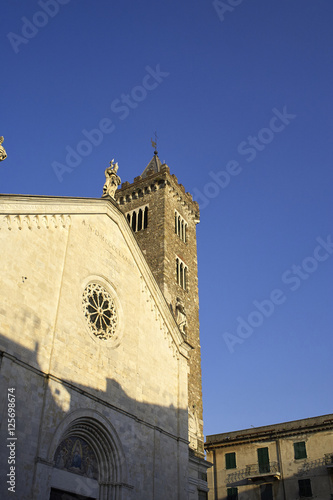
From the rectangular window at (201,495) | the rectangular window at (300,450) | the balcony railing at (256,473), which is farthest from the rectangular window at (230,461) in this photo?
the rectangular window at (201,495)

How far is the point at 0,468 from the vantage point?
12.4 meters

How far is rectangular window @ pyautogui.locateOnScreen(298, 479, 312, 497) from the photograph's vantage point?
29156mm

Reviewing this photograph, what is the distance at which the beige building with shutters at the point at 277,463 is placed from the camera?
29.4 metres

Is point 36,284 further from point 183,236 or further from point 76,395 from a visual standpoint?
point 183,236

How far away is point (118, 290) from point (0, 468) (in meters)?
9.06

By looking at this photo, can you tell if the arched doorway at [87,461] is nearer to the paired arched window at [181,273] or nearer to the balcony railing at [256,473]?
the paired arched window at [181,273]

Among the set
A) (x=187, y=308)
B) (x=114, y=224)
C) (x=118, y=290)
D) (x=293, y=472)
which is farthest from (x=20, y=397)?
(x=293, y=472)

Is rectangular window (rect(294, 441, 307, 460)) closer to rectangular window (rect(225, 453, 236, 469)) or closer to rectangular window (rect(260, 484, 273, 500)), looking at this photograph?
rectangular window (rect(260, 484, 273, 500))

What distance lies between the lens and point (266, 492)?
101 feet

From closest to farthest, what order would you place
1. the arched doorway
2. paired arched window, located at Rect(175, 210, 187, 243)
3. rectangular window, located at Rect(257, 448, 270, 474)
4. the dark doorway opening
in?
the dark doorway opening
the arched doorway
rectangular window, located at Rect(257, 448, 270, 474)
paired arched window, located at Rect(175, 210, 187, 243)

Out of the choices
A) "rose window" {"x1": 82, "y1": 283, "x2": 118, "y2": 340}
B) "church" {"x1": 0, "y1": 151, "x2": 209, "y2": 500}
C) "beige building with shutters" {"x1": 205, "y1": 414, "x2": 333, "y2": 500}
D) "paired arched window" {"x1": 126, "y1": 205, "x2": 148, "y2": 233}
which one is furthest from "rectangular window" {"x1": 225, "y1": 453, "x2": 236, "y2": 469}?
"rose window" {"x1": 82, "y1": 283, "x2": 118, "y2": 340}

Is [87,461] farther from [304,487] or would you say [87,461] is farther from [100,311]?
[304,487]

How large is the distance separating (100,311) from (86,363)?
2.48 metres

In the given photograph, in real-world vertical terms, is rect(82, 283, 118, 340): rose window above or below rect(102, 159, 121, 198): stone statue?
below
